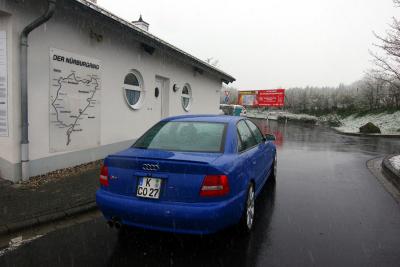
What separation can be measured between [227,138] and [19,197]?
3.44m

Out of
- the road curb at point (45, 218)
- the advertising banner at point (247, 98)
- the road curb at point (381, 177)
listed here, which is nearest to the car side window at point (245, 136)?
the road curb at point (45, 218)

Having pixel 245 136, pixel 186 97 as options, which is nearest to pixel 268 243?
pixel 245 136

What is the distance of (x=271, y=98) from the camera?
38562 millimetres

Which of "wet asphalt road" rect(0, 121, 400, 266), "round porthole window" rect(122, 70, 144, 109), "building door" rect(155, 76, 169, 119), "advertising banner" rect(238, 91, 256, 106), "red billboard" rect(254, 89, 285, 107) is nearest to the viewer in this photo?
"wet asphalt road" rect(0, 121, 400, 266)

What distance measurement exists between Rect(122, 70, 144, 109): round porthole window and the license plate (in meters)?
6.38

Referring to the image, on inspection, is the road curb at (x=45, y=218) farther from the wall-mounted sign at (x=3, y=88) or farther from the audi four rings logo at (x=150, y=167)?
the wall-mounted sign at (x=3, y=88)

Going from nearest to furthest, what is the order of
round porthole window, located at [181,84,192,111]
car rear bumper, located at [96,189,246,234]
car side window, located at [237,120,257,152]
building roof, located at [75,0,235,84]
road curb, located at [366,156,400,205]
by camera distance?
car rear bumper, located at [96,189,246,234] → car side window, located at [237,120,257,152] → road curb, located at [366,156,400,205] → building roof, located at [75,0,235,84] → round porthole window, located at [181,84,192,111]

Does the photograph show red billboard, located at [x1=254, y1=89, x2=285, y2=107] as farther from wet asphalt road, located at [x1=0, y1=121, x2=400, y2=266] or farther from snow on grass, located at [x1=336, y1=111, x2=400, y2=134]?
wet asphalt road, located at [x1=0, y1=121, x2=400, y2=266]

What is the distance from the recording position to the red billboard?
37.8 metres

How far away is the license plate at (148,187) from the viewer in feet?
11.0

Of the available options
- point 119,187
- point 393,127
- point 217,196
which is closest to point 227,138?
point 217,196

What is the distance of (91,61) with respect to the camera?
782cm

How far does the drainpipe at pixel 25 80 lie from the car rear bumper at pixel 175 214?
3179 millimetres

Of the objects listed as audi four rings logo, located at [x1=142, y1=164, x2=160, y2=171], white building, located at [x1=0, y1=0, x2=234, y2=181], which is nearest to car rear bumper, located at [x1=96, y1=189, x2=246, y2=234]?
audi four rings logo, located at [x1=142, y1=164, x2=160, y2=171]
